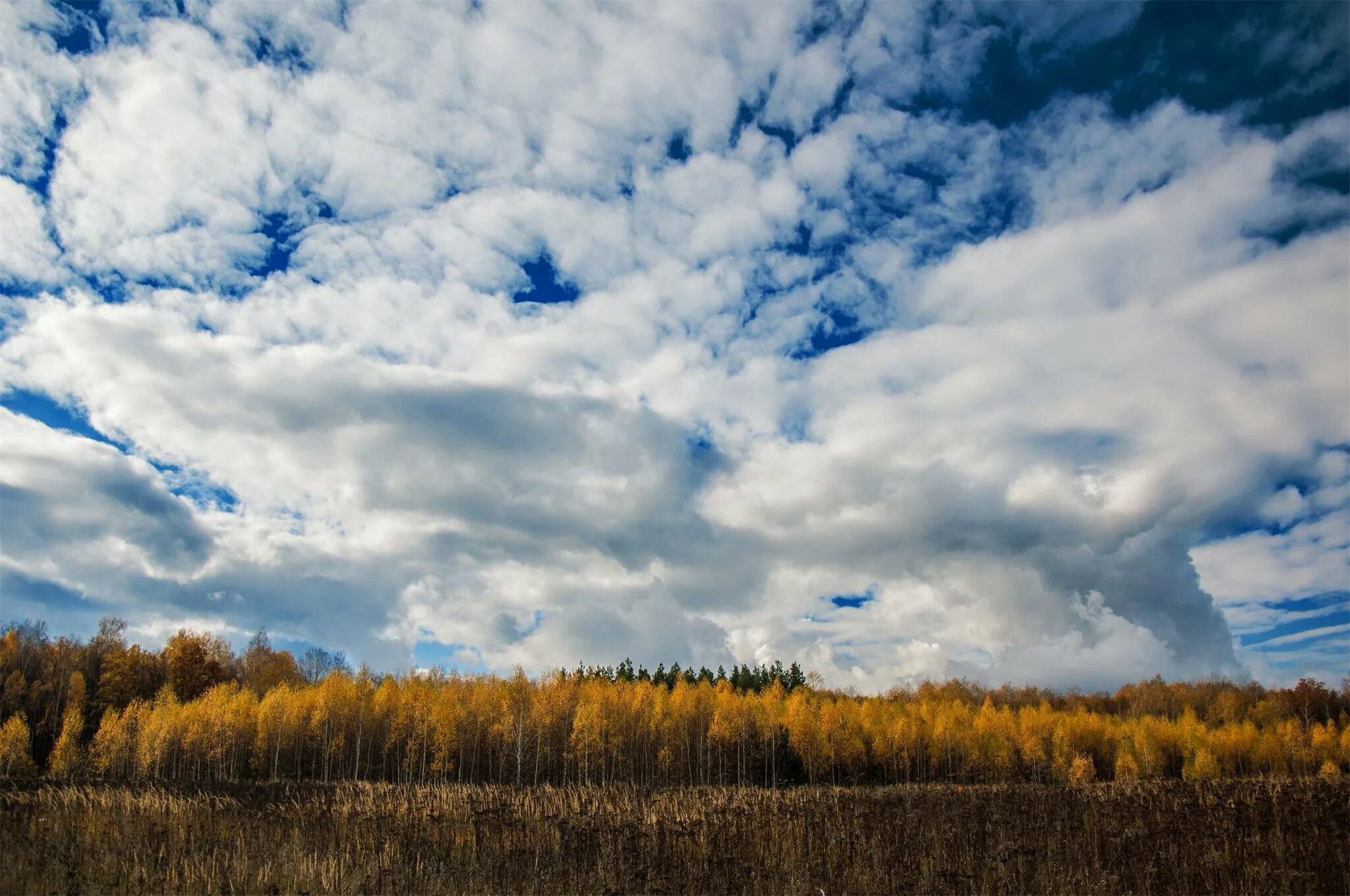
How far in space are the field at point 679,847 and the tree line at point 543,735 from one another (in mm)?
49545

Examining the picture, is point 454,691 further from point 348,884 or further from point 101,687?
point 348,884

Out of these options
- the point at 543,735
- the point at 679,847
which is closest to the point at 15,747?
the point at 543,735

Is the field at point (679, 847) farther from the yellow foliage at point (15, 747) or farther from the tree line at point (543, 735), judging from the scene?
the yellow foliage at point (15, 747)

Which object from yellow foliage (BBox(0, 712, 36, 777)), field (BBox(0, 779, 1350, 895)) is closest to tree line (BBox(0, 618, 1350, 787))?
yellow foliage (BBox(0, 712, 36, 777))

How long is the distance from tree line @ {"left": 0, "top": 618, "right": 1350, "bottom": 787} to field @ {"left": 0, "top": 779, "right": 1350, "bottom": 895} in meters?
49.5

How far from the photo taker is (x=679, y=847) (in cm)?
1502

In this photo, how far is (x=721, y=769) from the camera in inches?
3061

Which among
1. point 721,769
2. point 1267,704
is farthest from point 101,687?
point 1267,704

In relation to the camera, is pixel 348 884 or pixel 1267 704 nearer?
pixel 348 884

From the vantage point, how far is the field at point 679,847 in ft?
39.6

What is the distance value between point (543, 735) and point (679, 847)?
6565 centimetres

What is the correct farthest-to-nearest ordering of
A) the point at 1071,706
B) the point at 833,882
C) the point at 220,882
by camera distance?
the point at 1071,706
the point at 833,882
the point at 220,882

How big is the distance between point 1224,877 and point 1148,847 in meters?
2.21

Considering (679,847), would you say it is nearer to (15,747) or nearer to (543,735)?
(543,735)
